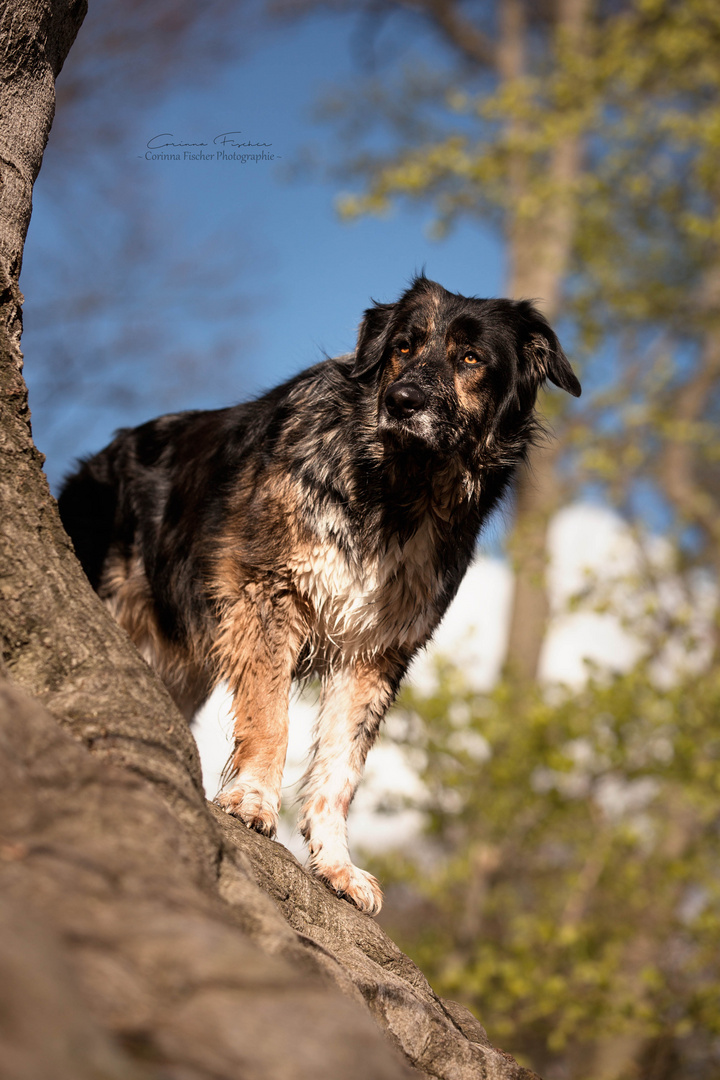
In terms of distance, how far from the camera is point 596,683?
8.50 meters

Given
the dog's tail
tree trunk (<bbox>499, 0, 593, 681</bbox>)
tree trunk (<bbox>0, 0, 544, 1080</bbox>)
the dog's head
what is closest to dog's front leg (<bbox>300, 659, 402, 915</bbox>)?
tree trunk (<bbox>0, 0, 544, 1080</bbox>)

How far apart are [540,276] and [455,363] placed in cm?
925

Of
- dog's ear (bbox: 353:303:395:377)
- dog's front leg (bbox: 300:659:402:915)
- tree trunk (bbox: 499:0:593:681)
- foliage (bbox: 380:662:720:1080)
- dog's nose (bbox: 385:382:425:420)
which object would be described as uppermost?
tree trunk (bbox: 499:0:593:681)

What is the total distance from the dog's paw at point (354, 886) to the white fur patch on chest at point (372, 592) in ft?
2.84

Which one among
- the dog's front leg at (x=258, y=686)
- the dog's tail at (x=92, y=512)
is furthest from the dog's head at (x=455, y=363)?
the dog's tail at (x=92, y=512)

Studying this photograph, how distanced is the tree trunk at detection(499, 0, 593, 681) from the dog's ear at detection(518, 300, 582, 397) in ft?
A: 19.1

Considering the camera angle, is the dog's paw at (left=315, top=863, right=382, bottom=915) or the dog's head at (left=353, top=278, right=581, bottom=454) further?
the dog's head at (left=353, top=278, right=581, bottom=454)

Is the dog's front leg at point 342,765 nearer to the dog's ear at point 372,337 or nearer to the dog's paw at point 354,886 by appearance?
the dog's paw at point 354,886

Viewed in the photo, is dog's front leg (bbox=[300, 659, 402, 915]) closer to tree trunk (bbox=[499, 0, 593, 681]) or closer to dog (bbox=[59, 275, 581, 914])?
dog (bbox=[59, 275, 581, 914])

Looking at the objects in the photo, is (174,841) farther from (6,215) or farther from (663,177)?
(663,177)

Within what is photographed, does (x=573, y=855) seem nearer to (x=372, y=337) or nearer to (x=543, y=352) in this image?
(x=543, y=352)

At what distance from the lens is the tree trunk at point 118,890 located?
48.9 inches

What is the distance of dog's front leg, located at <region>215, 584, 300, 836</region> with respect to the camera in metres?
3.48

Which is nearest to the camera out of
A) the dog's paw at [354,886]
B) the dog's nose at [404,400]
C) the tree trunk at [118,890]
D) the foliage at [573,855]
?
the tree trunk at [118,890]
